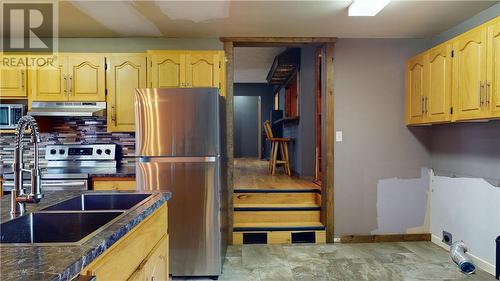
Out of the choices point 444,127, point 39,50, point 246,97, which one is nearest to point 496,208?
point 444,127

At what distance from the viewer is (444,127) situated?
341cm

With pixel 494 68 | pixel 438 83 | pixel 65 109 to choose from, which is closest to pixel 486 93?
pixel 494 68

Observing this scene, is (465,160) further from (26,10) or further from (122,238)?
(26,10)

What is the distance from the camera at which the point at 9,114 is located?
3246 mm

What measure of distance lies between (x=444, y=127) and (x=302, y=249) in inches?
78.5

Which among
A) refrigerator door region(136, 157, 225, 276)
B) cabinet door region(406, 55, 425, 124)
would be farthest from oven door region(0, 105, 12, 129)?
cabinet door region(406, 55, 425, 124)

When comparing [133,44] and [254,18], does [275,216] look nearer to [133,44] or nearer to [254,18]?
[254,18]

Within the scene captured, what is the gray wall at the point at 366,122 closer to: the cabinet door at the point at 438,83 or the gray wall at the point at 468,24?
the gray wall at the point at 468,24

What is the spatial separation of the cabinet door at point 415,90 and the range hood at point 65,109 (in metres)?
3.28

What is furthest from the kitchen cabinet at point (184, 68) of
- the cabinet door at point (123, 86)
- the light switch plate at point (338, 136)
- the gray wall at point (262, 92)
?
the gray wall at point (262, 92)

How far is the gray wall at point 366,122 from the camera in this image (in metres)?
3.62

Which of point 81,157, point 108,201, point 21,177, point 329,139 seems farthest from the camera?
point 329,139

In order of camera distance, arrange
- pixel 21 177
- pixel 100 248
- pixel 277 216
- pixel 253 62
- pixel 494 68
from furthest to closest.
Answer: pixel 253 62 < pixel 277 216 < pixel 494 68 < pixel 21 177 < pixel 100 248

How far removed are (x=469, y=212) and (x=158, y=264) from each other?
9.49 feet
